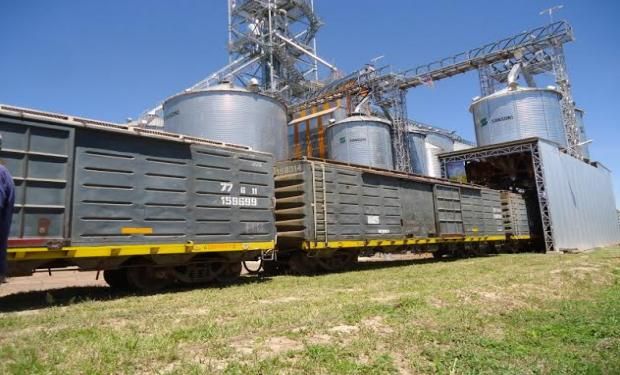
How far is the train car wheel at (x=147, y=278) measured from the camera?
909cm

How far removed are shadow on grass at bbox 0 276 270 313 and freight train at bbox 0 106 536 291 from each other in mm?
306

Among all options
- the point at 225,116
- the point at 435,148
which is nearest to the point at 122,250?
the point at 225,116

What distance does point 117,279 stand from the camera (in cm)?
985

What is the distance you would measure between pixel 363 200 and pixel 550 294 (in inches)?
284

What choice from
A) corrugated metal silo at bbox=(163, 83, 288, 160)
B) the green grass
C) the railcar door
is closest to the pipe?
corrugated metal silo at bbox=(163, 83, 288, 160)

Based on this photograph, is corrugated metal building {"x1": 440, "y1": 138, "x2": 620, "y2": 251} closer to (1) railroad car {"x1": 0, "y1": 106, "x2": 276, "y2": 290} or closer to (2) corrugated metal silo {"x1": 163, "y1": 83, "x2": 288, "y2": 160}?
(2) corrugated metal silo {"x1": 163, "y1": 83, "x2": 288, "y2": 160}

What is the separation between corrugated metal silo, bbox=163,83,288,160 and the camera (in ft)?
74.7

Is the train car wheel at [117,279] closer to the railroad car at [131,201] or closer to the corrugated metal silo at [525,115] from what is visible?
the railroad car at [131,201]

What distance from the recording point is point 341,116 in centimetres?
3406

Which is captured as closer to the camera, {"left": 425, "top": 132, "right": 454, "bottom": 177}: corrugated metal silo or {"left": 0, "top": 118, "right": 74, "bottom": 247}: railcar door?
{"left": 0, "top": 118, "right": 74, "bottom": 247}: railcar door

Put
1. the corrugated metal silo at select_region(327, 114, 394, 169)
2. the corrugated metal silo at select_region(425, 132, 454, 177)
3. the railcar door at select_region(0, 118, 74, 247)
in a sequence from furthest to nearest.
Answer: the corrugated metal silo at select_region(425, 132, 454, 177)
the corrugated metal silo at select_region(327, 114, 394, 169)
the railcar door at select_region(0, 118, 74, 247)

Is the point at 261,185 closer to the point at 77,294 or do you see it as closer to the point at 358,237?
the point at 358,237

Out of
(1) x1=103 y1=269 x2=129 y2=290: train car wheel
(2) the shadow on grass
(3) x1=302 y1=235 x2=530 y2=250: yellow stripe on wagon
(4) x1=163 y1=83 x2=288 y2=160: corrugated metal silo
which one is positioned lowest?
(2) the shadow on grass

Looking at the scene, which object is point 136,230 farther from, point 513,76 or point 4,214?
point 513,76
